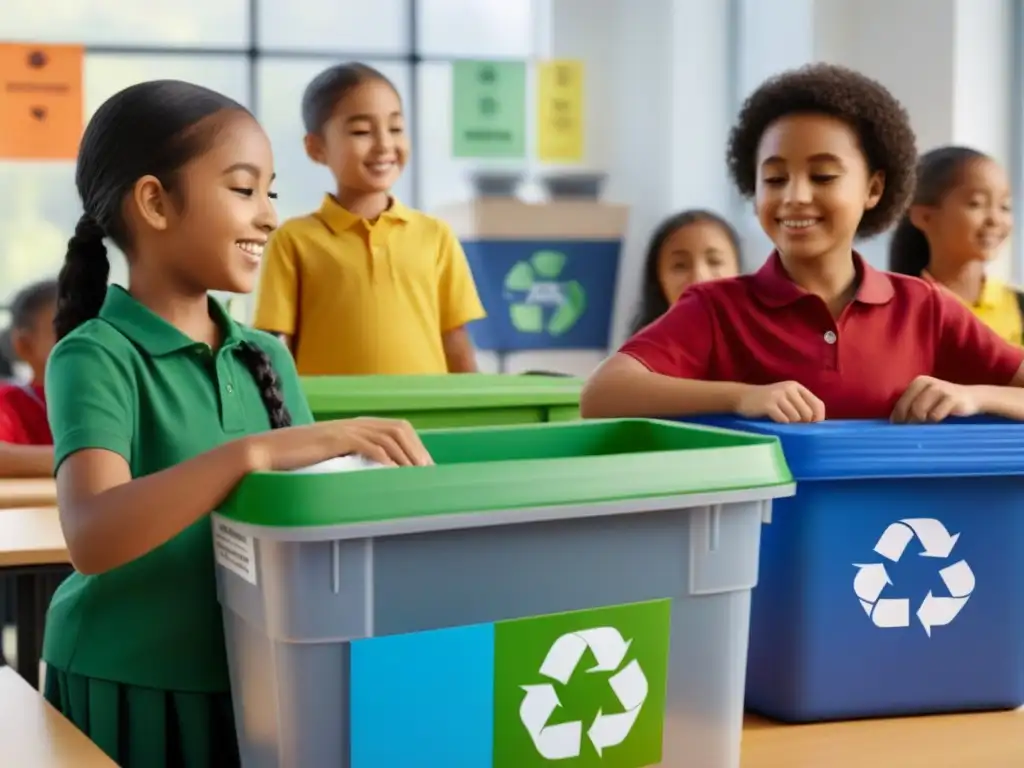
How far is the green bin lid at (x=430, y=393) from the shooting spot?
1.91 meters

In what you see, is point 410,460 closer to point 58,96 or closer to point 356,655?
point 356,655

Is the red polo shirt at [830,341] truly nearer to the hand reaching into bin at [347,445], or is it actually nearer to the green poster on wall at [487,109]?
the hand reaching into bin at [347,445]

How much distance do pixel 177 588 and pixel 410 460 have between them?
0.26 m

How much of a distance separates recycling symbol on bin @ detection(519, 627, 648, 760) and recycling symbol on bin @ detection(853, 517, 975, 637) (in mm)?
291

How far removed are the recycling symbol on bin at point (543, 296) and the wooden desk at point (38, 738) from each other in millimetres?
3769

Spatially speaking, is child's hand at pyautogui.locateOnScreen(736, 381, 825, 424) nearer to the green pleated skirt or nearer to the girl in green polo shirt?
the girl in green polo shirt

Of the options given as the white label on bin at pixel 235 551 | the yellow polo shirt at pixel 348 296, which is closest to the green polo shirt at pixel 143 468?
the white label on bin at pixel 235 551

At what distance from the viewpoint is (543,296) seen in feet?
16.2

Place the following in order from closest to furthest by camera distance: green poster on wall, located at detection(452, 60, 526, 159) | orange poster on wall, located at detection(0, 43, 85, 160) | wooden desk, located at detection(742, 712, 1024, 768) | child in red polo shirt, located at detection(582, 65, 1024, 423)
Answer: wooden desk, located at detection(742, 712, 1024, 768) < child in red polo shirt, located at detection(582, 65, 1024, 423) < orange poster on wall, located at detection(0, 43, 85, 160) < green poster on wall, located at detection(452, 60, 526, 159)

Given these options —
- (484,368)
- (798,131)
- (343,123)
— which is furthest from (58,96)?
(798,131)

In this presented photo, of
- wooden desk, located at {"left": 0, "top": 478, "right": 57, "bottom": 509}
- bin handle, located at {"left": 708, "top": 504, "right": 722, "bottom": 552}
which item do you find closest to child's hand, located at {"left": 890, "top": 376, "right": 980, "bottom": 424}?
bin handle, located at {"left": 708, "top": 504, "right": 722, "bottom": 552}

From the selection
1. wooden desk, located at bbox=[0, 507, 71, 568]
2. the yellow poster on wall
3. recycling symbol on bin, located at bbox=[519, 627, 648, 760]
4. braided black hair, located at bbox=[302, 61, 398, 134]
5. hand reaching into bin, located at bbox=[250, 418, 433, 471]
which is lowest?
wooden desk, located at bbox=[0, 507, 71, 568]

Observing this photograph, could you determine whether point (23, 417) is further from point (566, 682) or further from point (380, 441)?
point (566, 682)

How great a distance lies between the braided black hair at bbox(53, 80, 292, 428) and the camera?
122 cm
